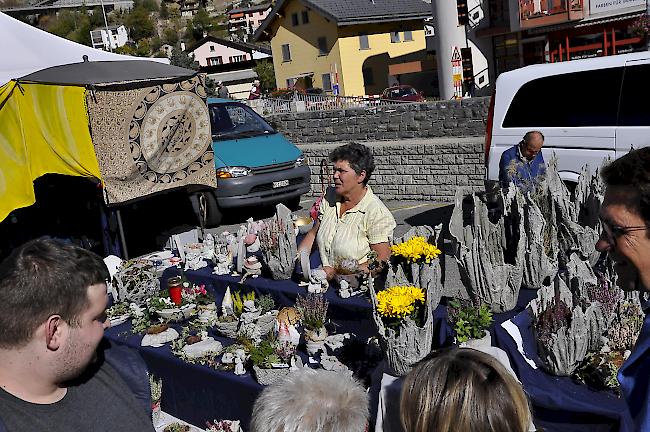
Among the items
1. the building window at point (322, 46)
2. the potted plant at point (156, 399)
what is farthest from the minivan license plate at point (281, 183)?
the building window at point (322, 46)

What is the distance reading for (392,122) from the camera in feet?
47.1

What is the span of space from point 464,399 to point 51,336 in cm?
115

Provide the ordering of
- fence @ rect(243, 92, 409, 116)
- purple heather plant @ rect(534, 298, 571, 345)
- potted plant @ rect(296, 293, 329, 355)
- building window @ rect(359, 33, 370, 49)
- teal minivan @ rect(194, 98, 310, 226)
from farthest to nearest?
building window @ rect(359, 33, 370, 49) < fence @ rect(243, 92, 409, 116) < teal minivan @ rect(194, 98, 310, 226) < potted plant @ rect(296, 293, 329, 355) < purple heather plant @ rect(534, 298, 571, 345)

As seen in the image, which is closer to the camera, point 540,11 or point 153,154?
point 153,154

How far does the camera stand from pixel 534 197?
4.79 metres

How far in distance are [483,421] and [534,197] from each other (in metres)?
3.33

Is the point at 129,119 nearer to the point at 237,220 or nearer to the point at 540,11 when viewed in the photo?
the point at 237,220

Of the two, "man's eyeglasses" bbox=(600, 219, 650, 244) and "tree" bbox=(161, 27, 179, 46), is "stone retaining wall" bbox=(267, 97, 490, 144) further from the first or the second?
"tree" bbox=(161, 27, 179, 46)

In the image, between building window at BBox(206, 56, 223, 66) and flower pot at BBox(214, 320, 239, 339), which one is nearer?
flower pot at BBox(214, 320, 239, 339)

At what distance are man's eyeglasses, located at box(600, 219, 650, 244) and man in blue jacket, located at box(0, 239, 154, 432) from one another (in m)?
1.50

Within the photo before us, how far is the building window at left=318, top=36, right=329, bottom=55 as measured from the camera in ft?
124

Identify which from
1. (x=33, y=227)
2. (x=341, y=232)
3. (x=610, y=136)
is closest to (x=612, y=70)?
(x=610, y=136)

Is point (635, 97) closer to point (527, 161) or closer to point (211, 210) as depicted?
point (527, 161)

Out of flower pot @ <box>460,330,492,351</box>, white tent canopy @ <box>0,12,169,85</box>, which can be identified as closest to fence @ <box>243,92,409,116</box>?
white tent canopy @ <box>0,12,169,85</box>
